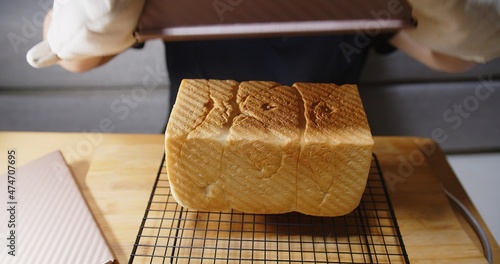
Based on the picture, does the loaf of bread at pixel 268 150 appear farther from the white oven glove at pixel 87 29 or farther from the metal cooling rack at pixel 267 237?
the white oven glove at pixel 87 29

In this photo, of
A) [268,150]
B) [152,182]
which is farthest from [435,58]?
[152,182]

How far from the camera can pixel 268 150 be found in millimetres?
776

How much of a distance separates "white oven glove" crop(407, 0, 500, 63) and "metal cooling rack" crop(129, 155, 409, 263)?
37 cm

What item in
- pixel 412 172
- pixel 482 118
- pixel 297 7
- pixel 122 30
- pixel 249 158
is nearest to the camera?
pixel 297 7

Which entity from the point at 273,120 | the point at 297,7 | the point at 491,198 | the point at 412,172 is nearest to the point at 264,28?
the point at 297,7

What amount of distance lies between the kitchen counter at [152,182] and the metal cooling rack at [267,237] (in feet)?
0.17

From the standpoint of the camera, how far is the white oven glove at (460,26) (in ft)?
1.98

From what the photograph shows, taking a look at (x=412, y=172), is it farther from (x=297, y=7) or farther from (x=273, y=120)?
(x=297, y=7)

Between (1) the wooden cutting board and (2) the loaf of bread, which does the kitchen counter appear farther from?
(2) the loaf of bread

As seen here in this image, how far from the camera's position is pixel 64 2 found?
641 millimetres

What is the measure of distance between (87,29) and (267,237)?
0.56 meters

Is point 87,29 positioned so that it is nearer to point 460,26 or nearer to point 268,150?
point 268,150

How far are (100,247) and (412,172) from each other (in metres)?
0.82

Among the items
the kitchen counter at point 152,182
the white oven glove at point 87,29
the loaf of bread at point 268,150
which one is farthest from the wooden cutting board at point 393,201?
the white oven glove at point 87,29
